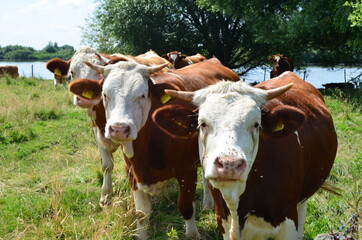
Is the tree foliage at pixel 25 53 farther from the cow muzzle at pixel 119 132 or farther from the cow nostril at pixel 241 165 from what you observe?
the cow nostril at pixel 241 165

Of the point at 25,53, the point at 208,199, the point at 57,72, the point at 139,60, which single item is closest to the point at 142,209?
the point at 208,199

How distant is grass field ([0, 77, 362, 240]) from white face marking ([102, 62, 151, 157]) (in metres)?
1.04

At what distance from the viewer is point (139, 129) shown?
4.26 metres

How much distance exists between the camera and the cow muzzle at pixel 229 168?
2486 mm

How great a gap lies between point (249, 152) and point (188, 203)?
2020 mm

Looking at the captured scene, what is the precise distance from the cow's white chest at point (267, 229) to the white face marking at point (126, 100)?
1.36m

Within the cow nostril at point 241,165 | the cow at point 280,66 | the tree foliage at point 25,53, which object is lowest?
the tree foliage at point 25,53

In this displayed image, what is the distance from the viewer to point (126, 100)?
4109mm

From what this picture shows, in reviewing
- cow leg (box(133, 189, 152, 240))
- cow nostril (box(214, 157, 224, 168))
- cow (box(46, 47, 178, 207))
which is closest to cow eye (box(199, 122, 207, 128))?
cow nostril (box(214, 157, 224, 168))

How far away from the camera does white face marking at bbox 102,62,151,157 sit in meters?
3.84

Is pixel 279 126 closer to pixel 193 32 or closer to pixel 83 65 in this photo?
pixel 83 65

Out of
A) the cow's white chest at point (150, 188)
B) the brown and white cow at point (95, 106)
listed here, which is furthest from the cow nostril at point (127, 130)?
the brown and white cow at point (95, 106)

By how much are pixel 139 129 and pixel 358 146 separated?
4.82 metres

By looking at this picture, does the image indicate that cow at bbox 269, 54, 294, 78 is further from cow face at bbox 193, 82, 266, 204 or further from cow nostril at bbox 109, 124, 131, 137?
cow face at bbox 193, 82, 266, 204
